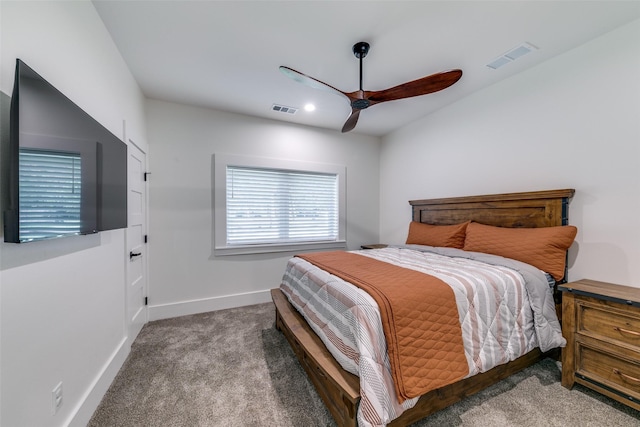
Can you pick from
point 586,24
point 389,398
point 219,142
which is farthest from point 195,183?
point 586,24

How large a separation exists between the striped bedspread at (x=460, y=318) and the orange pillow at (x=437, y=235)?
0.65m

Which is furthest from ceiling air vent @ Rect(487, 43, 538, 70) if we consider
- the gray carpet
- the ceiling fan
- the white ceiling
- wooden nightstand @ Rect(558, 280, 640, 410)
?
the gray carpet

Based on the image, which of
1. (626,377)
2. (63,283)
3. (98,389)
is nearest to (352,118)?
(63,283)

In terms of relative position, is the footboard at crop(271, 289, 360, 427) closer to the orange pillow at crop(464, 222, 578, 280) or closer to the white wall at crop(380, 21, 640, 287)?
the orange pillow at crop(464, 222, 578, 280)

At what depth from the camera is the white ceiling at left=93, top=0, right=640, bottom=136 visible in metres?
1.74

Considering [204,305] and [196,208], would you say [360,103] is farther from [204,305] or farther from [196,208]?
Result: [204,305]

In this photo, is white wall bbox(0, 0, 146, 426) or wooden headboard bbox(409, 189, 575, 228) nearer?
white wall bbox(0, 0, 146, 426)

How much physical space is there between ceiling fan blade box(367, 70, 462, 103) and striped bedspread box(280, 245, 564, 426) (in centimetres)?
150

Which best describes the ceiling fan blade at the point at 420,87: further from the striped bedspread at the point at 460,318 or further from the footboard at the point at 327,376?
the footboard at the point at 327,376

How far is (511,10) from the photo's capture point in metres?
1.75

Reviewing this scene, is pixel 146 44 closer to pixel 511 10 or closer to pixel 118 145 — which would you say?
pixel 118 145

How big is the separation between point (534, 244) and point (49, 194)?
3.31 metres

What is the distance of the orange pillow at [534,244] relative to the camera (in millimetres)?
2033

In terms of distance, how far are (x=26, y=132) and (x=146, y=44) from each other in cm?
158
